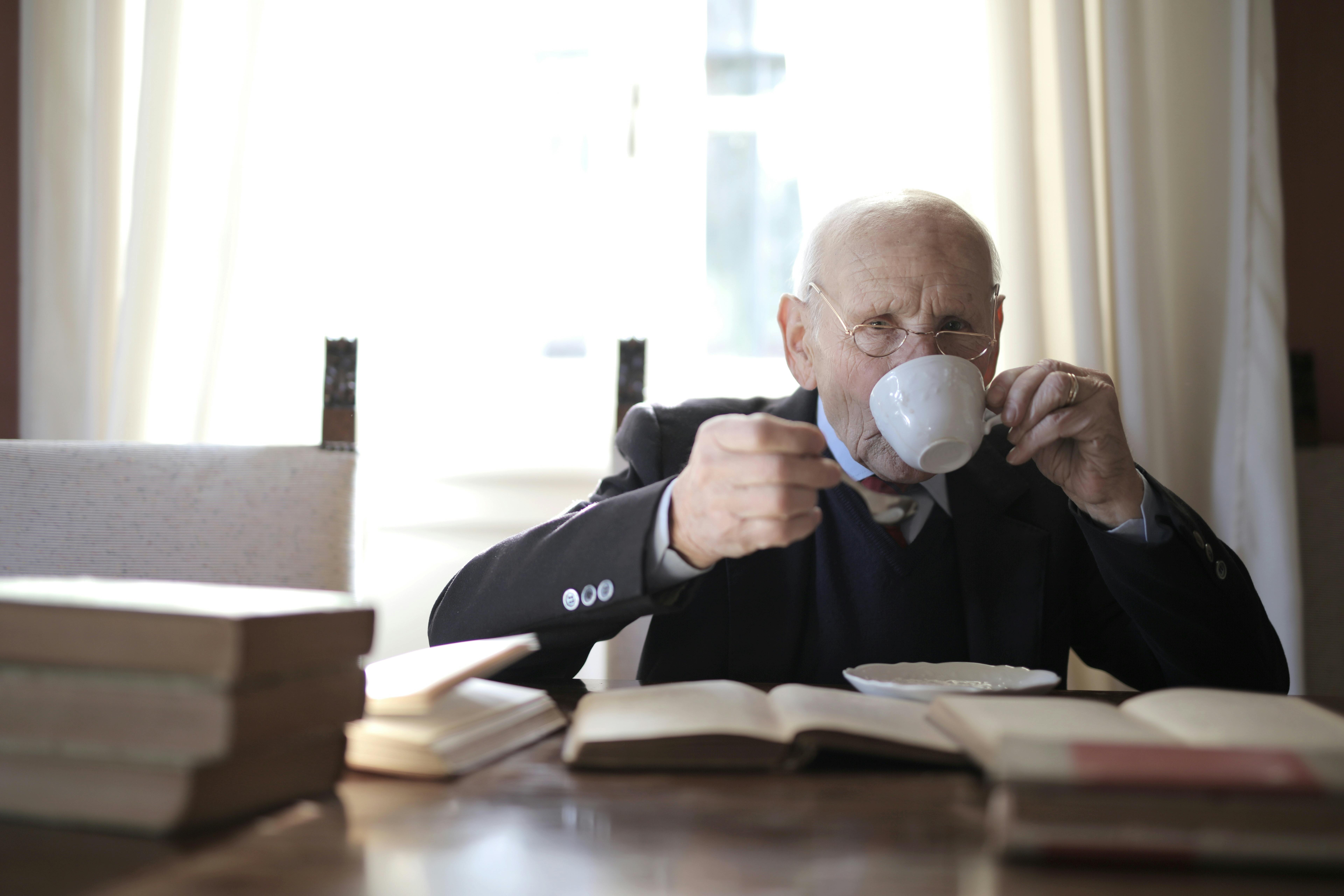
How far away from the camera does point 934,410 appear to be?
1.10m

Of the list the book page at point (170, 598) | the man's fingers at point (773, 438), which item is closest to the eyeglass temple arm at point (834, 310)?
the man's fingers at point (773, 438)

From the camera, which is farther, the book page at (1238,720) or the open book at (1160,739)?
the book page at (1238,720)

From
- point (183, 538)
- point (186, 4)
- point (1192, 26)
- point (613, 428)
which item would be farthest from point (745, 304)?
point (186, 4)

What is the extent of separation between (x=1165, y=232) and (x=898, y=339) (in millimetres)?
1069

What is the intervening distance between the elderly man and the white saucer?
206mm

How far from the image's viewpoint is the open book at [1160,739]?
50cm

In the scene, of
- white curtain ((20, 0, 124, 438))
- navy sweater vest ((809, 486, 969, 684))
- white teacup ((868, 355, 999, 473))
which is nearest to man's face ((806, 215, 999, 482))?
navy sweater vest ((809, 486, 969, 684))

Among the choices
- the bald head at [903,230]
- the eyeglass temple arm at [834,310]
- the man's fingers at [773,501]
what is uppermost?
the bald head at [903,230]

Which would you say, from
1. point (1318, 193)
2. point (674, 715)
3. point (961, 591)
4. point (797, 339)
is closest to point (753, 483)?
point (674, 715)

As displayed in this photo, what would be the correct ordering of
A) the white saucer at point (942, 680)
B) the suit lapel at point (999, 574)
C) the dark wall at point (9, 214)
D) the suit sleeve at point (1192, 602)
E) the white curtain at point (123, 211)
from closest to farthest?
the white saucer at point (942, 680), the suit sleeve at point (1192, 602), the suit lapel at point (999, 574), the white curtain at point (123, 211), the dark wall at point (9, 214)

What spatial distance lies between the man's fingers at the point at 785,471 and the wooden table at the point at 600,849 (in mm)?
344

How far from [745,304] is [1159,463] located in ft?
3.29

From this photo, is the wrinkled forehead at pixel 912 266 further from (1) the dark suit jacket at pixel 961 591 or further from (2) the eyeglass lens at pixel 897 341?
(1) the dark suit jacket at pixel 961 591

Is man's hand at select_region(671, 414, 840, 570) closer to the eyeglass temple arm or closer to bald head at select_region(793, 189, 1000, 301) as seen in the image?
the eyeglass temple arm
